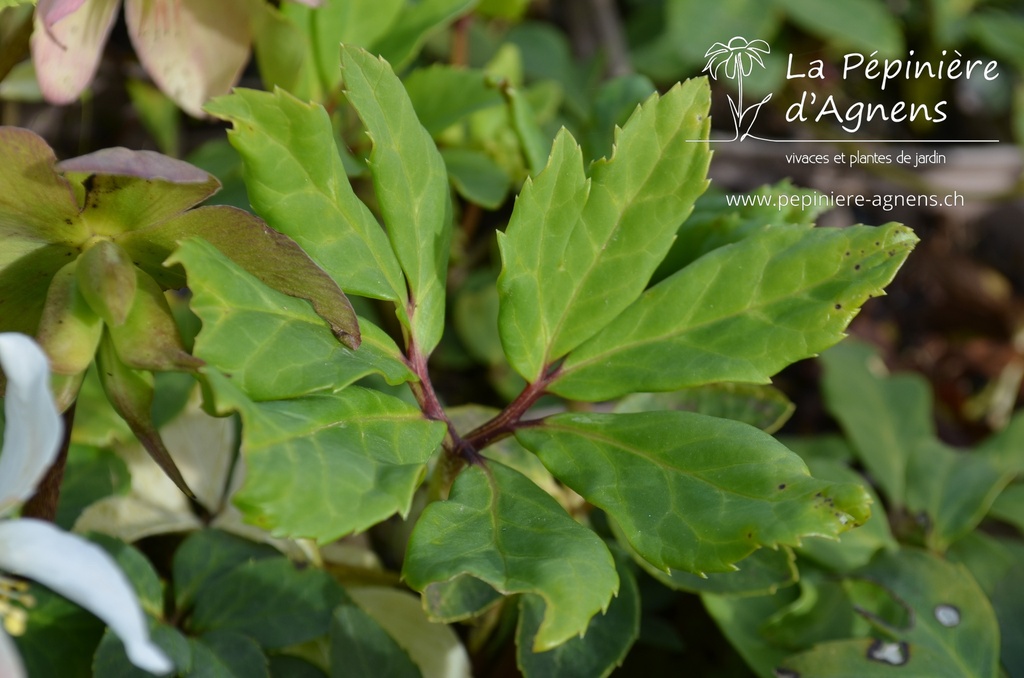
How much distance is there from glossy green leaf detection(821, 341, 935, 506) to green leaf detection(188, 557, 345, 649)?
2.56ft

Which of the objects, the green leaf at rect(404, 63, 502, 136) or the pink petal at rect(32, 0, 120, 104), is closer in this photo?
the pink petal at rect(32, 0, 120, 104)

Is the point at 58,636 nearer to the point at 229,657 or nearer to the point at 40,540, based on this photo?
the point at 229,657

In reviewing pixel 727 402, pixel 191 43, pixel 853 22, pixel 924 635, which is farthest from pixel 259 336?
pixel 853 22

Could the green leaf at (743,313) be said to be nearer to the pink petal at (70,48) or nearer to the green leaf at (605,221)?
the green leaf at (605,221)

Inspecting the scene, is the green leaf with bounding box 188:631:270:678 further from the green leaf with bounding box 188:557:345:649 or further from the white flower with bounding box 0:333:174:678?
the white flower with bounding box 0:333:174:678

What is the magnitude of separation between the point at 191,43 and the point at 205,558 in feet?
1.59

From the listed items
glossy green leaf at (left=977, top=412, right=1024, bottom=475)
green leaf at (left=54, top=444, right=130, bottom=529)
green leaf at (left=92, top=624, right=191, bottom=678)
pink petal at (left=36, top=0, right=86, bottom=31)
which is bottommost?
glossy green leaf at (left=977, top=412, right=1024, bottom=475)

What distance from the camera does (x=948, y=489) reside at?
1.10 meters

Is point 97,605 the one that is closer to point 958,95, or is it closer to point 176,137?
point 176,137

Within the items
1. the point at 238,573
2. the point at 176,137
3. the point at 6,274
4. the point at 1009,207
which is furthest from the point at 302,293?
the point at 1009,207

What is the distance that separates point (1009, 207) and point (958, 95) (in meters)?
0.27

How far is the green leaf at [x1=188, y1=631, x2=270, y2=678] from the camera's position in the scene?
72 centimetres

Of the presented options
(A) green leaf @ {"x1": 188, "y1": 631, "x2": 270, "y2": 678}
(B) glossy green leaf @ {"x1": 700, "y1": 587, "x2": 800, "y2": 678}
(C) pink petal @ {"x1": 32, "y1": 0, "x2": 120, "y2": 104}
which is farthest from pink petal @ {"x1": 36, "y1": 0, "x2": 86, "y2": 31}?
(B) glossy green leaf @ {"x1": 700, "y1": 587, "x2": 800, "y2": 678}

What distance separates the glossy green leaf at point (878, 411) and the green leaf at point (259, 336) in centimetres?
86
